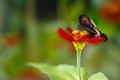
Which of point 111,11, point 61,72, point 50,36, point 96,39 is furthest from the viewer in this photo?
point 50,36

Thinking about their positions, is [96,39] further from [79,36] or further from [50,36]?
[50,36]

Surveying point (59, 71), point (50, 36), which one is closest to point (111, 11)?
point (50, 36)

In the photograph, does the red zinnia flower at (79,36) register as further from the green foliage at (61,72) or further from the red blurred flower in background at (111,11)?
the red blurred flower in background at (111,11)

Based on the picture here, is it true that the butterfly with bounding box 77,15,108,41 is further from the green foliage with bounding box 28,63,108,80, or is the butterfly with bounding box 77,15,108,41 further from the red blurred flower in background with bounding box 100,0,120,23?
the red blurred flower in background with bounding box 100,0,120,23

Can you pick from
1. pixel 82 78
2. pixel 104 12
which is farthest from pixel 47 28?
pixel 82 78

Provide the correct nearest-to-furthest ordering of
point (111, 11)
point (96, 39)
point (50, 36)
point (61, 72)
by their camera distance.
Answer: point (96, 39), point (61, 72), point (111, 11), point (50, 36)

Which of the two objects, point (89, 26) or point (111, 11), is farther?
point (111, 11)

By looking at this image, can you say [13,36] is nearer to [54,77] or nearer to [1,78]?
[1,78]
